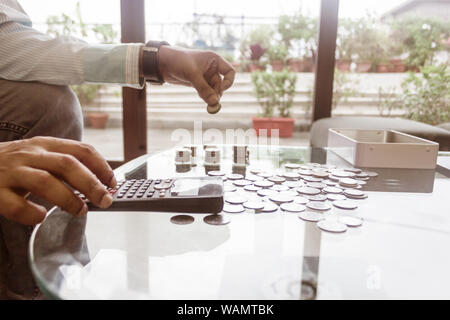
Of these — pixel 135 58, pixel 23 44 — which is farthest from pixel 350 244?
pixel 23 44

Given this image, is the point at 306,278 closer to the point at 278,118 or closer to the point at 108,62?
the point at 108,62

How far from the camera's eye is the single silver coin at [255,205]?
566mm

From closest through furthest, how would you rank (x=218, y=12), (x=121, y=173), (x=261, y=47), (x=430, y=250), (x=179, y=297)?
(x=179, y=297)
(x=430, y=250)
(x=121, y=173)
(x=218, y=12)
(x=261, y=47)

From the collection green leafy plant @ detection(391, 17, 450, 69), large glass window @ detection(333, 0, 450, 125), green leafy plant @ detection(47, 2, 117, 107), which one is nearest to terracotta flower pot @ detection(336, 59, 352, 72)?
large glass window @ detection(333, 0, 450, 125)

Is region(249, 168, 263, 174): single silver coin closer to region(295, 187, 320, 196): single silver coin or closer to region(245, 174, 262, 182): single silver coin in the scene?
region(245, 174, 262, 182): single silver coin

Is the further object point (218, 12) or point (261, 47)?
point (261, 47)

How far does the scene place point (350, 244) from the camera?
45 cm

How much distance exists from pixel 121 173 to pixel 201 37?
2.16 m

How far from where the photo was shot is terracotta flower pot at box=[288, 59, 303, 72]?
2.81m

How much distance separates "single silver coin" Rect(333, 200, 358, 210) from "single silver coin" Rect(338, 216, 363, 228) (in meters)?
0.05

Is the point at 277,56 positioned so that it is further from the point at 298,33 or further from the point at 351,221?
the point at 351,221

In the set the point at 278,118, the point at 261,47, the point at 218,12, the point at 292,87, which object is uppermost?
the point at 218,12

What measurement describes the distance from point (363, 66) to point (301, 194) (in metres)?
2.17

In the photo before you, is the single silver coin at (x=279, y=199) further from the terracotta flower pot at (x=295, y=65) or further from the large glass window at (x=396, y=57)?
the terracotta flower pot at (x=295, y=65)
